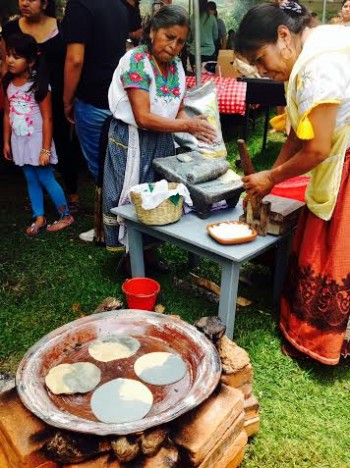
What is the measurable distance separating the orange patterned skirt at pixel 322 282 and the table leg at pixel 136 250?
102 cm

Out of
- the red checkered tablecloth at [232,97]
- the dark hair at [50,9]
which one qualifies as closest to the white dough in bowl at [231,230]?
the dark hair at [50,9]

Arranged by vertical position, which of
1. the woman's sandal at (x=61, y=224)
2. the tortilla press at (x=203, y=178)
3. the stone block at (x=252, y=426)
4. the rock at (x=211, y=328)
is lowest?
the woman's sandal at (x=61, y=224)

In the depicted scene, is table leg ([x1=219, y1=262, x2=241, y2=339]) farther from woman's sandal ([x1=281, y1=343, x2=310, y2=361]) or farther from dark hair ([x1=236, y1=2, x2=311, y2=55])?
dark hair ([x1=236, y1=2, x2=311, y2=55])

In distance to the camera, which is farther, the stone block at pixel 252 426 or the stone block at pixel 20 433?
the stone block at pixel 252 426

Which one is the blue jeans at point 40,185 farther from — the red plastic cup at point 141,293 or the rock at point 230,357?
the rock at point 230,357

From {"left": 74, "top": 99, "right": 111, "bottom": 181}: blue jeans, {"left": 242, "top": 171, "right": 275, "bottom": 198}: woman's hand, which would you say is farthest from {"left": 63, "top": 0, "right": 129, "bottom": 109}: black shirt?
{"left": 242, "top": 171, "right": 275, "bottom": 198}: woman's hand

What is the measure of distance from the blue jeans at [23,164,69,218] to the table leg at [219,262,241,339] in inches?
88.6

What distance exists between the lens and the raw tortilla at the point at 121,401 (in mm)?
1880

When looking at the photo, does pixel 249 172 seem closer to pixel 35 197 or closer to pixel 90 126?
pixel 90 126

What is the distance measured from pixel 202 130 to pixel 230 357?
1621mm

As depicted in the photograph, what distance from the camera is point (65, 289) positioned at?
144 inches

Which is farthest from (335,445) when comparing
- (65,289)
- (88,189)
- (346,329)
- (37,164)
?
(88,189)

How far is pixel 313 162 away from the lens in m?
2.37

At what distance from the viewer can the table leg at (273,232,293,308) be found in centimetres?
319
